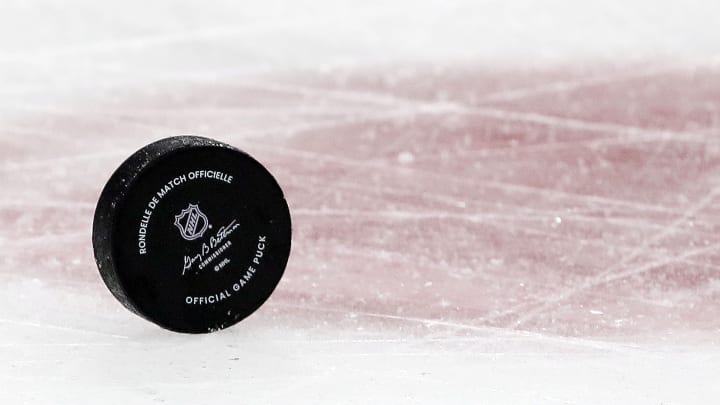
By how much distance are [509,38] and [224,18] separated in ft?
4.72

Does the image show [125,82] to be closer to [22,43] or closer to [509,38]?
[22,43]

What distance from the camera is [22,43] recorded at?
568 centimetres

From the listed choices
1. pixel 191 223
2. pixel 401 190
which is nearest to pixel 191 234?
pixel 191 223

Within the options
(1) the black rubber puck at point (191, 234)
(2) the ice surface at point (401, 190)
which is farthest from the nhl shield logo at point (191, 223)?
(2) the ice surface at point (401, 190)

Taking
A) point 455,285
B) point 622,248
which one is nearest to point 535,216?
point 622,248

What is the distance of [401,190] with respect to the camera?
13.4ft

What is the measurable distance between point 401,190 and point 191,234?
1.40m

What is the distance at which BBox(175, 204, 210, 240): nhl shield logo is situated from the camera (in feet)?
9.09

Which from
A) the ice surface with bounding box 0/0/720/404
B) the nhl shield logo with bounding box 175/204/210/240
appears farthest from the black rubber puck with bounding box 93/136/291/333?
the ice surface with bounding box 0/0/720/404

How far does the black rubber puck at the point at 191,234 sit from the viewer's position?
8.91 ft
